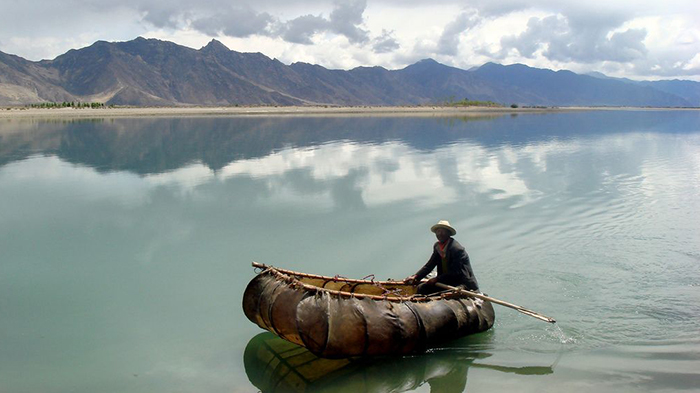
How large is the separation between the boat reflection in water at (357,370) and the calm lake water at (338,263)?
0.12ft

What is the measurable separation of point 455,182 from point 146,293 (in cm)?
1371

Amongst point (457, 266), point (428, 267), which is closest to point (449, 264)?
point (457, 266)

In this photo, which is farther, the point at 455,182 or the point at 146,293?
the point at 455,182

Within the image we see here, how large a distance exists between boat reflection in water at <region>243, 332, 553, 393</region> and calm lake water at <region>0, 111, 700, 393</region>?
0.04 meters

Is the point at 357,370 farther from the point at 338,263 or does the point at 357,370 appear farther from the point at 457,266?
the point at 338,263

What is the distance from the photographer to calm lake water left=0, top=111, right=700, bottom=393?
24.3ft

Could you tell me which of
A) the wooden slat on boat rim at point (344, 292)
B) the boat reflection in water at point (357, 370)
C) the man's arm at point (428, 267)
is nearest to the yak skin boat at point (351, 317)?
the wooden slat on boat rim at point (344, 292)

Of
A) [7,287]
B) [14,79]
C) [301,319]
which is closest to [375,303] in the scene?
[301,319]

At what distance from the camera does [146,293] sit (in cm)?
991

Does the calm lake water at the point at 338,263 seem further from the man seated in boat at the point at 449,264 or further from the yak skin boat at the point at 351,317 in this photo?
the man seated in boat at the point at 449,264

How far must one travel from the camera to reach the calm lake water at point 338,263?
7414mm

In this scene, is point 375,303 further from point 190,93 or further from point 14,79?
point 190,93

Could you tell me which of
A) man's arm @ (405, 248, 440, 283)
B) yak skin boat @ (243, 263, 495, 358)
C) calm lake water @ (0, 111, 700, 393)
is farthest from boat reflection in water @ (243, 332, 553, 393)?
man's arm @ (405, 248, 440, 283)

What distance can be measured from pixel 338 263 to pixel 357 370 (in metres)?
4.32
